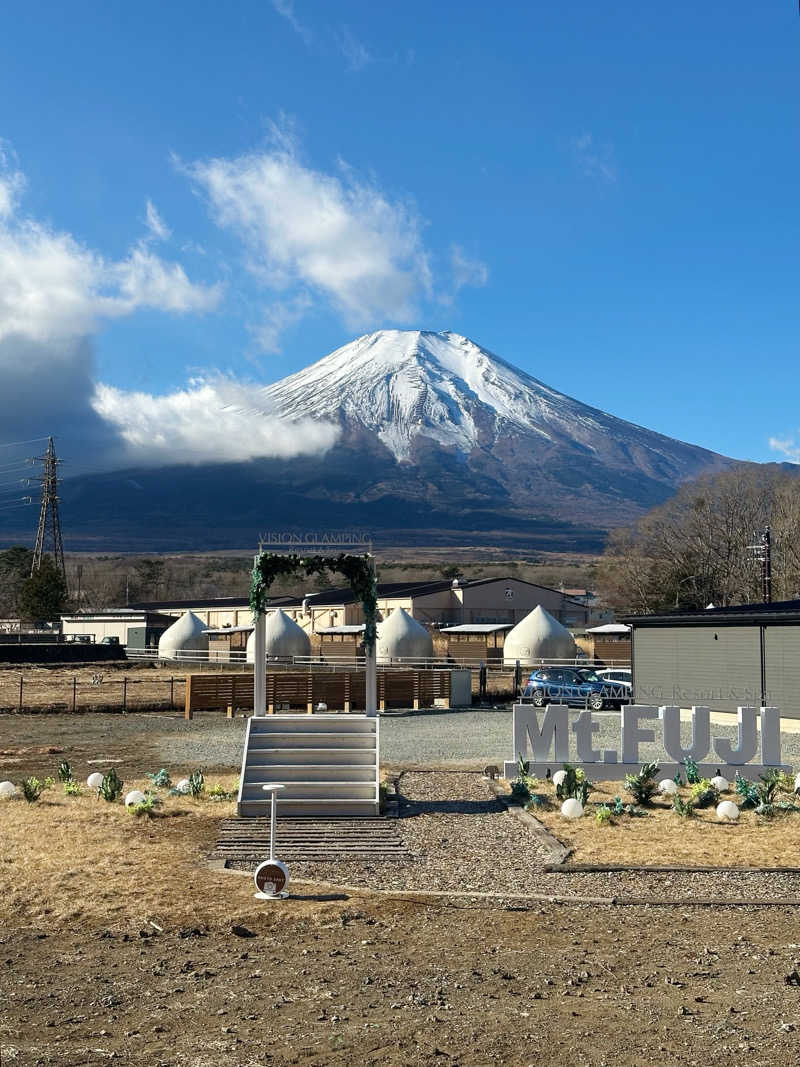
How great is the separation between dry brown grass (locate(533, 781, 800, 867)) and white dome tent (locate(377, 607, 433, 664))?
32.6 meters

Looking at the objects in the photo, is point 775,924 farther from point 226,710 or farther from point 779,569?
point 779,569

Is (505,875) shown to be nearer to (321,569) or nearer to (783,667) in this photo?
(321,569)

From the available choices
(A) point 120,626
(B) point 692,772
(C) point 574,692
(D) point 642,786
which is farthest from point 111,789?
(A) point 120,626

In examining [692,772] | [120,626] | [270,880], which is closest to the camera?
[270,880]

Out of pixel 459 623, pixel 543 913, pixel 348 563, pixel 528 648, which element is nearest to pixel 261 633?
pixel 348 563

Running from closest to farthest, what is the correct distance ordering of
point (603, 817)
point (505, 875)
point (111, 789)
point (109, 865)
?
point (505, 875) < point (109, 865) < point (603, 817) < point (111, 789)

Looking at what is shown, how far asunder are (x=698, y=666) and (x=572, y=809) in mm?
18140

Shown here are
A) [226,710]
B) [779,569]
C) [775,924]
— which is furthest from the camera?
[779,569]

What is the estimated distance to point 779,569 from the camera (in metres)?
63.7

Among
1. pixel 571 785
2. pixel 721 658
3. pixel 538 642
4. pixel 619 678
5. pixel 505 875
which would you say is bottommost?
pixel 505 875

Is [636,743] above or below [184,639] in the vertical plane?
below

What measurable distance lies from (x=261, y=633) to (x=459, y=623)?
2212 inches

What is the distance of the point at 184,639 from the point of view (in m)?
61.3

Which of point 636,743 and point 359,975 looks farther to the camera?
point 636,743
